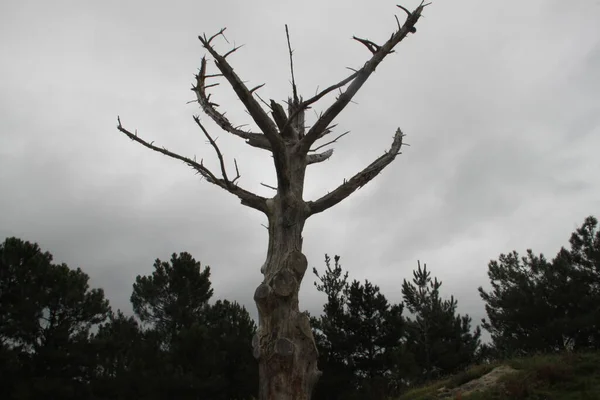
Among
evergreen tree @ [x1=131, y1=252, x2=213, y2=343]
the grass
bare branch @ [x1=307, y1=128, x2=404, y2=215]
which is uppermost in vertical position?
evergreen tree @ [x1=131, y1=252, x2=213, y2=343]

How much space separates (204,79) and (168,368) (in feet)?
49.6

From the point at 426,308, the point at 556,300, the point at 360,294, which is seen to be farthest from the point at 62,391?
the point at 556,300

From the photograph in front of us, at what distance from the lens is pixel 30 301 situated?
57.8ft

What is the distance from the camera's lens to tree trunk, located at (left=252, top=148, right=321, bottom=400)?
10.6ft

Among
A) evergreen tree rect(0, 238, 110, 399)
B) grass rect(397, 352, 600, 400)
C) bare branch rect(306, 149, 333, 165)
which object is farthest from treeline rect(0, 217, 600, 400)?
bare branch rect(306, 149, 333, 165)

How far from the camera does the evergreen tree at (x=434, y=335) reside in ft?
78.5

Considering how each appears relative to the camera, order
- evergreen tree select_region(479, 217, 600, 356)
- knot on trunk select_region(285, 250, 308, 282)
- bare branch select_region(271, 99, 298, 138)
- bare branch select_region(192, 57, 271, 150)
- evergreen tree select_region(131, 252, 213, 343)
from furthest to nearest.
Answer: evergreen tree select_region(131, 252, 213, 343) → evergreen tree select_region(479, 217, 600, 356) → bare branch select_region(192, 57, 271, 150) → bare branch select_region(271, 99, 298, 138) → knot on trunk select_region(285, 250, 308, 282)

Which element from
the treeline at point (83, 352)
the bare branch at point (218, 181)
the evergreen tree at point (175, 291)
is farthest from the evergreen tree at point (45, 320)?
the bare branch at point (218, 181)

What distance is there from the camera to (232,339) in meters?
19.3

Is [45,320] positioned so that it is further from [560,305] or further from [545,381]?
[560,305]

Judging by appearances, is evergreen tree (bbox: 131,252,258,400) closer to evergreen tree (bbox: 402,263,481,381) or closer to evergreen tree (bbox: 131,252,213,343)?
evergreen tree (bbox: 131,252,213,343)

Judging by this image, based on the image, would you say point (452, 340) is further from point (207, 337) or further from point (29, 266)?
point (29, 266)

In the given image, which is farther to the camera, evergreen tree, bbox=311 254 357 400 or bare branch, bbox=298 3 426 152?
evergreen tree, bbox=311 254 357 400

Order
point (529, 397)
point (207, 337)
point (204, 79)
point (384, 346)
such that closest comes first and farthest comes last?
point (204, 79)
point (529, 397)
point (207, 337)
point (384, 346)
